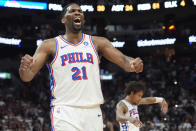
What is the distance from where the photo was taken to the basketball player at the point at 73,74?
3.12 m

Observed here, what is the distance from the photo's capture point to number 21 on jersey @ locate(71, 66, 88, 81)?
3.22 m

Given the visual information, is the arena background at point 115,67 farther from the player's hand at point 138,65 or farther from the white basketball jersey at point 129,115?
the player's hand at point 138,65

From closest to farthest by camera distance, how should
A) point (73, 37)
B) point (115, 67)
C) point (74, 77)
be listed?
point (74, 77) < point (73, 37) < point (115, 67)

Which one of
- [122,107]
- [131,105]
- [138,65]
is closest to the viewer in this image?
[138,65]

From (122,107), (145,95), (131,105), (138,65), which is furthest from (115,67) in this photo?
(138,65)

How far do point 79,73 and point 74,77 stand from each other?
62 mm

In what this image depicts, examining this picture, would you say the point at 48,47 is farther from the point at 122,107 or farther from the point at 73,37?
the point at 122,107

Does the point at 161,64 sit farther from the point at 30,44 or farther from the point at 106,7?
the point at 30,44

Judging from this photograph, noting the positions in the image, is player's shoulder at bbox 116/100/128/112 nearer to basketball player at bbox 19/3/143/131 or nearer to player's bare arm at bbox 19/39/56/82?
basketball player at bbox 19/3/143/131

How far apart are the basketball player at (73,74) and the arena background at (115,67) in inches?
427

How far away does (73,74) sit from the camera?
322 centimetres

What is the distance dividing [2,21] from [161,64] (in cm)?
1085

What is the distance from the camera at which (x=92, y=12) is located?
63.8 feet

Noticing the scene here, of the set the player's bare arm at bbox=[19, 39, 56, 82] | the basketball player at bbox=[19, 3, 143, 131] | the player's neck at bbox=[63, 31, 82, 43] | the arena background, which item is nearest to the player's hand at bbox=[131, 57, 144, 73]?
the basketball player at bbox=[19, 3, 143, 131]
